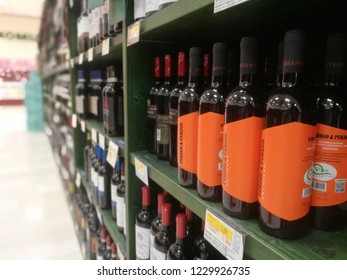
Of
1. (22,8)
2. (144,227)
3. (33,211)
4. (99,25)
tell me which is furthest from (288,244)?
(22,8)

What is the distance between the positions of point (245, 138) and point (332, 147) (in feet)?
0.56

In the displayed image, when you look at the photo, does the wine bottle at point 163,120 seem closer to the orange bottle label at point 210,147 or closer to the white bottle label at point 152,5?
the white bottle label at point 152,5

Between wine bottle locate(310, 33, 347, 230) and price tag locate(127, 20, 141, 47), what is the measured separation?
0.60 meters

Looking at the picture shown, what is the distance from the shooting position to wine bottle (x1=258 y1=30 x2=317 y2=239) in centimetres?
58

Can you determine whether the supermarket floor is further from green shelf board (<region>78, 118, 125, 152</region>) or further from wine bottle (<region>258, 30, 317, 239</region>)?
wine bottle (<region>258, 30, 317, 239</region>)

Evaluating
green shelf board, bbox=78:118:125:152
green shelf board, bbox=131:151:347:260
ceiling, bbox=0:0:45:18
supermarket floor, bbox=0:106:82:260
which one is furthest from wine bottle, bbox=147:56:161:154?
ceiling, bbox=0:0:45:18

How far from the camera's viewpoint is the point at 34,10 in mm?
9898

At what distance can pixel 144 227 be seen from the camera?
4.07ft

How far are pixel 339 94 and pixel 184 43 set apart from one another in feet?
2.55

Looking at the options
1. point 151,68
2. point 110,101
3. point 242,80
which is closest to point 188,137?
point 242,80

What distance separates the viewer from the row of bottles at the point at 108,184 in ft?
5.01

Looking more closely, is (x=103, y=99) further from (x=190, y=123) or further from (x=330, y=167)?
(x=330, y=167)

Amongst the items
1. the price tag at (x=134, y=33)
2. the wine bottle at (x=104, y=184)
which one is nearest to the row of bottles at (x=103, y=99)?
the wine bottle at (x=104, y=184)
